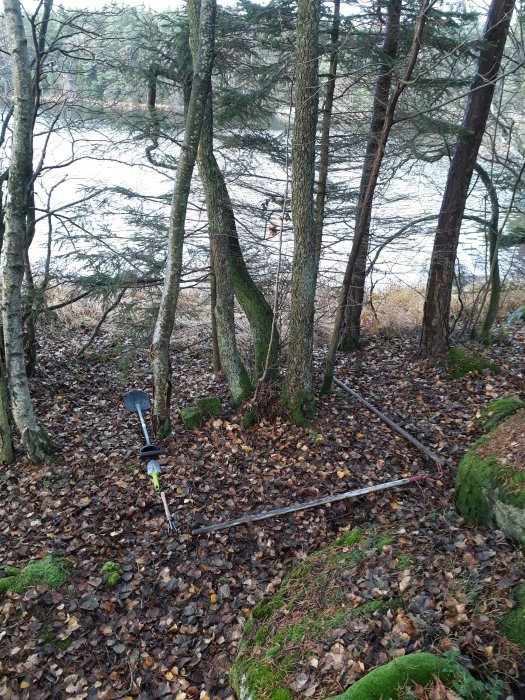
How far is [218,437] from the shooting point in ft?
23.0

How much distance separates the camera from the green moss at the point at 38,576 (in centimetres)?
473

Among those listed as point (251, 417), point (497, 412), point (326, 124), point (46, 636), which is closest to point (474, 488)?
point (497, 412)

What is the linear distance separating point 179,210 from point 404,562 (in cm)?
470

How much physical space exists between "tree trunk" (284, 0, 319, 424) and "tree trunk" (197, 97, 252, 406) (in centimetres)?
83

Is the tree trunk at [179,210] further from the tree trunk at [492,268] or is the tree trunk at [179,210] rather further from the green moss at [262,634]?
the tree trunk at [492,268]

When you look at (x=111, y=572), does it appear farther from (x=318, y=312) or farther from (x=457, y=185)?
(x=318, y=312)

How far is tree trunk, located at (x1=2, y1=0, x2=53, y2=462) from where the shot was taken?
5.76 m

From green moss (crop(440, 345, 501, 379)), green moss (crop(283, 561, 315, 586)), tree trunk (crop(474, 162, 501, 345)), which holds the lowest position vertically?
green moss (crop(283, 561, 315, 586))

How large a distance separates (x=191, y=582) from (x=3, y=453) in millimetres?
3477

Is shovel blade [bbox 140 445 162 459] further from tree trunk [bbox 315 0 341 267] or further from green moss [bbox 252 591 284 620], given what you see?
tree trunk [bbox 315 0 341 267]

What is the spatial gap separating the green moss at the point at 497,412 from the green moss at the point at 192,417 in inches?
154

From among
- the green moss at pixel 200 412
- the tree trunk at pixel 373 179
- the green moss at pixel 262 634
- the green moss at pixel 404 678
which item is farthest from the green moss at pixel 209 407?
the green moss at pixel 404 678

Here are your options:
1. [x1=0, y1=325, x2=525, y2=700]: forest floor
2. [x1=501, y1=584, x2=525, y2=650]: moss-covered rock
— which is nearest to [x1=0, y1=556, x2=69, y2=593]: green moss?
[x1=0, y1=325, x2=525, y2=700]: forest floor

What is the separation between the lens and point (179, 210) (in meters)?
6.36
